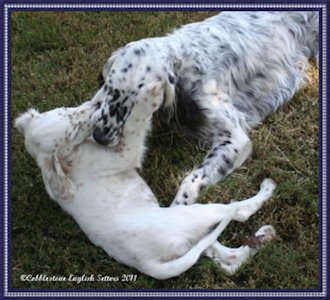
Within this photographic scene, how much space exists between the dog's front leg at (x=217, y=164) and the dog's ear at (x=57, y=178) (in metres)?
0.74

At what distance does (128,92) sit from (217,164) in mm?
872

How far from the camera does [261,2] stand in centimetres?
367

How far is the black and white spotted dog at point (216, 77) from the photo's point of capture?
3.96m

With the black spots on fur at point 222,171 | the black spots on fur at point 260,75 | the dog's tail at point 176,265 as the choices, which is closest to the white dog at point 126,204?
the dog's tail at point 176,265

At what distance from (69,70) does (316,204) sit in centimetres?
243

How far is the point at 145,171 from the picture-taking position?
4.32 metres

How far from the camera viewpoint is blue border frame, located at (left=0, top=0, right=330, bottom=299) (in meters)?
3.54

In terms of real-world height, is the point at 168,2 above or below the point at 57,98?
above

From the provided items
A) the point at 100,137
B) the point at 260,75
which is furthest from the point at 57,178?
the point at 260,75

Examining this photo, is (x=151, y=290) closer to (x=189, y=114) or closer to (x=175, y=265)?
(x=175, y=265)

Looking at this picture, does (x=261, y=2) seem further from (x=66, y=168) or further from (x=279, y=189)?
(x=66, y=168)

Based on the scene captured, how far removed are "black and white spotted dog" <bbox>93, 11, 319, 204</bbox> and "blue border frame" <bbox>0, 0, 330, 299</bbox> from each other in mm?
492

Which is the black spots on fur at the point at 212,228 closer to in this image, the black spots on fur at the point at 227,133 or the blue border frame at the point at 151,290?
the blue border frame at the point at 151,290

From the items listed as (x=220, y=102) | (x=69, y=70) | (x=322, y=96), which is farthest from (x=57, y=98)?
(x=322, y=96)
